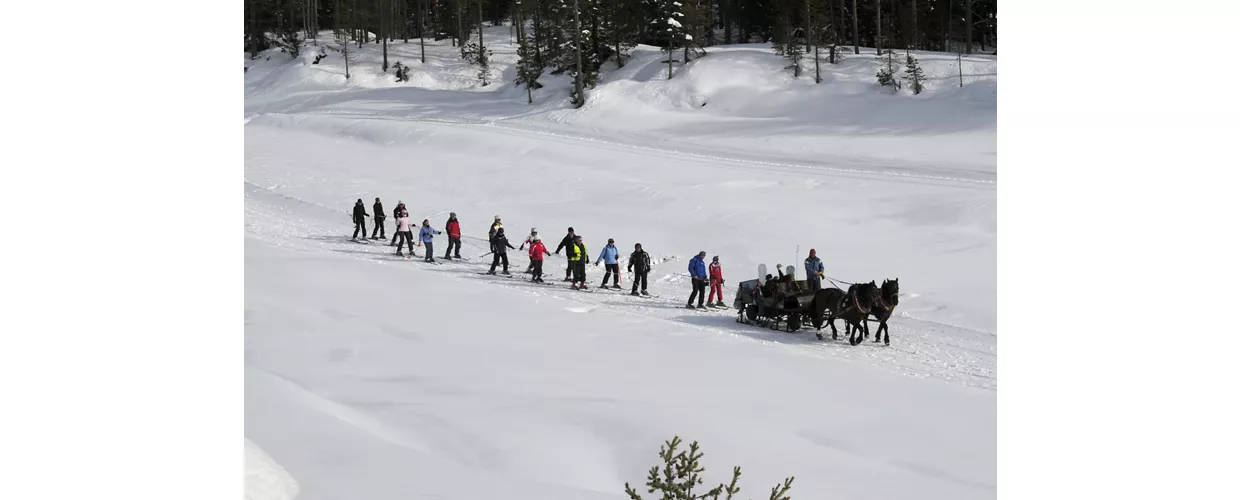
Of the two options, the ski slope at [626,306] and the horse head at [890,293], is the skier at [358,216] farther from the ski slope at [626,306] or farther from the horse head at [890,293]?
the horse head at [890,293]

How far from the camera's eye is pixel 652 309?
16891mm

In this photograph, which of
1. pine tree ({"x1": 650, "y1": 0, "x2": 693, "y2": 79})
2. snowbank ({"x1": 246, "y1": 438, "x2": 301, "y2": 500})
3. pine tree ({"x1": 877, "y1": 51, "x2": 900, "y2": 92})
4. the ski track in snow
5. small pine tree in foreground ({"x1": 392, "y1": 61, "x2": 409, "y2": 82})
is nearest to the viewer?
snowbank ({"x1": 246, "y1": 438, "x2": 301, "y2": 500})

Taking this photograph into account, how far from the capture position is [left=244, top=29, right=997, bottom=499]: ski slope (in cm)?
934

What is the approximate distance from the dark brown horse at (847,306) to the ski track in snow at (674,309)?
22 centimetres

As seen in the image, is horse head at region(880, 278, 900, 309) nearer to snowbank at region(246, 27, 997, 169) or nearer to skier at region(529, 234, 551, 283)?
skier at region(529, 234, 551, 283)

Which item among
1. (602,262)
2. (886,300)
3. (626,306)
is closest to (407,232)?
(602,262)

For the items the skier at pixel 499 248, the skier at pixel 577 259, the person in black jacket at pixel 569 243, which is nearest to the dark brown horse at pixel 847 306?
the skier at pixel 577 259

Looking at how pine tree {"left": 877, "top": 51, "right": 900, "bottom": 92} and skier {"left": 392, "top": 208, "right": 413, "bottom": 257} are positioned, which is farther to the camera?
pine tree {"left": 877, "top": 51, "right": 900, "bottom": 92}

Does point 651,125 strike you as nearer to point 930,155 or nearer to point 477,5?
point 930,155

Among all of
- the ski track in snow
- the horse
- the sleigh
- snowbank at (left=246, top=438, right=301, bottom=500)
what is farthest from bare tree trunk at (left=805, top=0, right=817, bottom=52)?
snowbank at (left=246, top=438, right=301, bottom=500)

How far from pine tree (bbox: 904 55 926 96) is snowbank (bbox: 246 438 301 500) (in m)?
33.4

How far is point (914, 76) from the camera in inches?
1524

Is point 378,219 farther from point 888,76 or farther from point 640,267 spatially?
point 888,76
